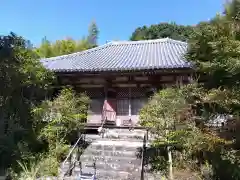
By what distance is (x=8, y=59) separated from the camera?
10.1 m

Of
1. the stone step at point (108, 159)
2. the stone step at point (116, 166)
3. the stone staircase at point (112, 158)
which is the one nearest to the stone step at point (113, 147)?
the stone staircase at point (112, 158)

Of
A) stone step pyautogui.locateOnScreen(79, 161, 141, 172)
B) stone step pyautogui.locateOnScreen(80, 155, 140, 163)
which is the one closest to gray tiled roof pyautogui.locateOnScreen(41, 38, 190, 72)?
stone step pyautogui.locateOnScreen(80, 155, 140, 163)

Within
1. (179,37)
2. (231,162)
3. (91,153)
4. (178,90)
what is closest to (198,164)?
(231,162)

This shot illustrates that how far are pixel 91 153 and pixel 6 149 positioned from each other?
9.52 feet

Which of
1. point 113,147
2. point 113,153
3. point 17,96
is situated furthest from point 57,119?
point 113,153

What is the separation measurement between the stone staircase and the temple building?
2.56 m

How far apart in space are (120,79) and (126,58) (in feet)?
7.68

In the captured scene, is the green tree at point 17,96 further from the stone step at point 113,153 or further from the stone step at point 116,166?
the stone step at point 116,166

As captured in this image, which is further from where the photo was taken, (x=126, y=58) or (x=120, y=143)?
(x=126, y=58)

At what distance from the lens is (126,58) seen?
17.7 m

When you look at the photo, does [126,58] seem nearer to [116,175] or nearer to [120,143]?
[120,143]

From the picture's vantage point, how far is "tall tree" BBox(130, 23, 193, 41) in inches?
1853

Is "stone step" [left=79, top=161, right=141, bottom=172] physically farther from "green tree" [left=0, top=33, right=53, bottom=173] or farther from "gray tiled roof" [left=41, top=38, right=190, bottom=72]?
"gray tiled roof" [left=41, top=38, right=190, bottom=72]

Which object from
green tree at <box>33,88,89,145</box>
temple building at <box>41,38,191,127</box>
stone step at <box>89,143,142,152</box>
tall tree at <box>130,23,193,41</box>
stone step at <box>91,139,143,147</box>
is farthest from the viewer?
tall tree at <box>130,23,193,41</box>
